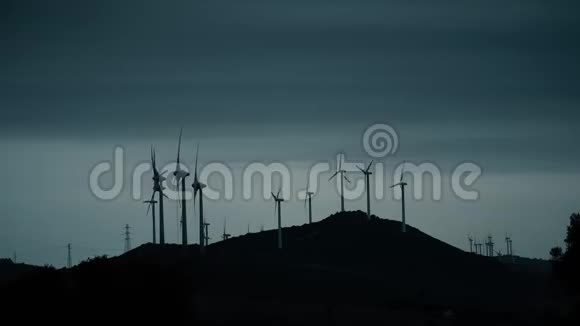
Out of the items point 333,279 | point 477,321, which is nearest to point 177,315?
point 477,321

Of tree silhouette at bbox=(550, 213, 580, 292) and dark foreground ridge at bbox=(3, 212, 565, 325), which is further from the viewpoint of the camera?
tree silhouette at bbox=(550, 213, 580, 292)

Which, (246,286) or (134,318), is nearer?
(134,318)

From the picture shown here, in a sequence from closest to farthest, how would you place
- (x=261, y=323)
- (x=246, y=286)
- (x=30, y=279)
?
(x=30, y=279) < (x=261, y=323) < (x=246, y=286)

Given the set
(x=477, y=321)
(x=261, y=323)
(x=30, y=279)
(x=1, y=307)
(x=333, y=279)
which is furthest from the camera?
(x=333, y=279)

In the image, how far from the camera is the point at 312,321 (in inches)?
6201

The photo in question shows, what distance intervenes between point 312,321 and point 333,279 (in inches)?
1622

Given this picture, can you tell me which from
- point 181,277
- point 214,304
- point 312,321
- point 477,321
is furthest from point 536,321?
point 181,277

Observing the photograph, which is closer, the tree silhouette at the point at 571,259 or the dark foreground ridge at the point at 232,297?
the dark foreground ridge at the point at 232,297

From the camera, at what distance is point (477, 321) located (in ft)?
546

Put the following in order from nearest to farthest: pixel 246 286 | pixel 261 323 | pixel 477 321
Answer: pixel 261 323
pixel 477 321
pixel 246 286

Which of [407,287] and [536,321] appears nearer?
[536,321]

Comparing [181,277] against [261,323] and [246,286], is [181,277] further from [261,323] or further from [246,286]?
[246,286]

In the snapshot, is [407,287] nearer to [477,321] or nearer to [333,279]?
[333,279]

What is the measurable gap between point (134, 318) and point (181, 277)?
10399 mm
